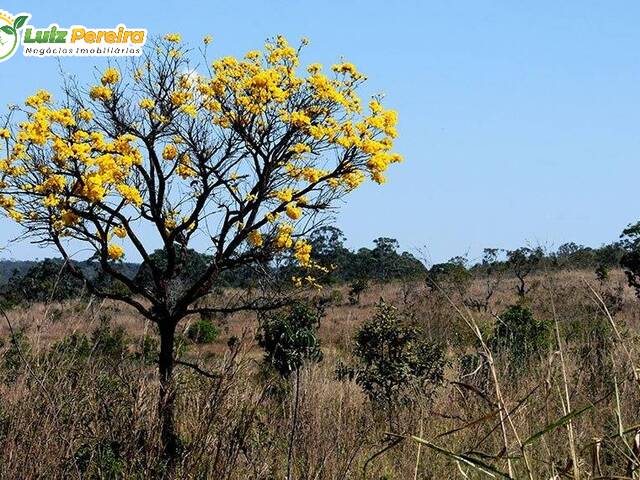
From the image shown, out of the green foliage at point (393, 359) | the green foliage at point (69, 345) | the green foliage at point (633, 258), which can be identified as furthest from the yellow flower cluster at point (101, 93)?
the green foliage at point (633, 258)

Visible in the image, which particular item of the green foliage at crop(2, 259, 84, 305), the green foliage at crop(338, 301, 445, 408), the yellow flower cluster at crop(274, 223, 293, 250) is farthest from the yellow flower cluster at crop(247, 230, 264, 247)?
the green foliage at crop(2, 259, 84, 305)

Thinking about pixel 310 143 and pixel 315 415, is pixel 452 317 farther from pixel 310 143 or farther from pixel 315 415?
pixel 315 415

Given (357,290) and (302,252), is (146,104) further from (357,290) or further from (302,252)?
(357,290)

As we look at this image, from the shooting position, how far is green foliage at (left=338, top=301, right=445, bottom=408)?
978 cm

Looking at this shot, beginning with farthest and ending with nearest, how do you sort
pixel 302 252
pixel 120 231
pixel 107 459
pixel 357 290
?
pixel 357 290 < pixel 302 252 < pixel 120 231 < pixel 107 459

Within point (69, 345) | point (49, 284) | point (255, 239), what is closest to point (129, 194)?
point (255, 239)

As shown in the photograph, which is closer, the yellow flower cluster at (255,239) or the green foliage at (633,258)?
the yellow flower cluster at (255,239)

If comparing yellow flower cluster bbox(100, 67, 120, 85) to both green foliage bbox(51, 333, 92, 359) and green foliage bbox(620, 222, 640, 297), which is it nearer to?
green foliage bbox(51, 333, 92, 359)

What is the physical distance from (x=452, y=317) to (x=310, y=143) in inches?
260

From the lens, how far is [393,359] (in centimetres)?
1020

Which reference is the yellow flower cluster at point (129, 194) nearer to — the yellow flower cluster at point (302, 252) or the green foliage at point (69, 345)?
the yellow flower cluster at point (302, 252)

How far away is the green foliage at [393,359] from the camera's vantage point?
978cm

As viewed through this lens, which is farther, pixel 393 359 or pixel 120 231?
pixel 393 359

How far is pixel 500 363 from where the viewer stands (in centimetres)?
862
